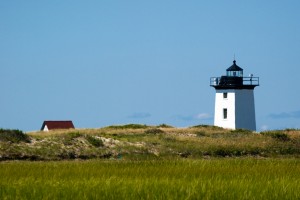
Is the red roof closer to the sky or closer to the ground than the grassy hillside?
closer to the sky

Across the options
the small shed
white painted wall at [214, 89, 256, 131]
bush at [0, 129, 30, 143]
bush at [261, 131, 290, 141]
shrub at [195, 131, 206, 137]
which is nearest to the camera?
bush at [0, 129, 30, 143]

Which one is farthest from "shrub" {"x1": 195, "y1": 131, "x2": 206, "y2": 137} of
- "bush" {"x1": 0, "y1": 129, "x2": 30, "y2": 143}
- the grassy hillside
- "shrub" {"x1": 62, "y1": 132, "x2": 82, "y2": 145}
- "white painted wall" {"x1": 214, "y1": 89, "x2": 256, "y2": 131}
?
"white painted wall" {"x1": 214, "y1": 89, "x2": 256, "y2": 131}

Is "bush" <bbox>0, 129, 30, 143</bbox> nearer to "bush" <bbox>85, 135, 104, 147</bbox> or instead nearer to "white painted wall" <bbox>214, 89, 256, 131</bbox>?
"bush" <bbox>85, 135, 104, 147</bbox>

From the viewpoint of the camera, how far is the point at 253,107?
71.4 m

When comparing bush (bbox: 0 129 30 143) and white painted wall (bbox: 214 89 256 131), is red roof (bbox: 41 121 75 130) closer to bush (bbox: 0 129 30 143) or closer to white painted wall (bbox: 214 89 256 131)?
white painted wall (bbox: 214 89 256 131)

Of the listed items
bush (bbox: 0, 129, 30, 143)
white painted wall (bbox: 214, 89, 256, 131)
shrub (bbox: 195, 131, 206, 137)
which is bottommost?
bush (bbox: 0, 129, 30, 143)

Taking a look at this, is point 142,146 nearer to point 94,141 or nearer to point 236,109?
point 94,141

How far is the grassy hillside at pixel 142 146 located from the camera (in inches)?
1432

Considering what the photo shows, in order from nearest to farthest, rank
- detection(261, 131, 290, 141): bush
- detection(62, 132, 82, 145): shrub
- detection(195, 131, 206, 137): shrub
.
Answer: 1. detection(62, 132, 82, 145): shrub
2. detection(261, 131, 290, 141): bush
3. detection(195, 131, 206, 137): shrub

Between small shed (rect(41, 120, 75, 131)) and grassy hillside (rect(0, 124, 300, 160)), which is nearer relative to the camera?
grassy hillside (rect(0, 124, 300, 160))

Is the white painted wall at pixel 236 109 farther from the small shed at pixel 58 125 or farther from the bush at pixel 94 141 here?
the bush at pixel 94 141

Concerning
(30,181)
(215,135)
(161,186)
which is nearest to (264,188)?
(161,186)

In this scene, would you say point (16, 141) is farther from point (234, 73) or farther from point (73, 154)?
point (234, 73)

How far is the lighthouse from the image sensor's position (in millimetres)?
69750
